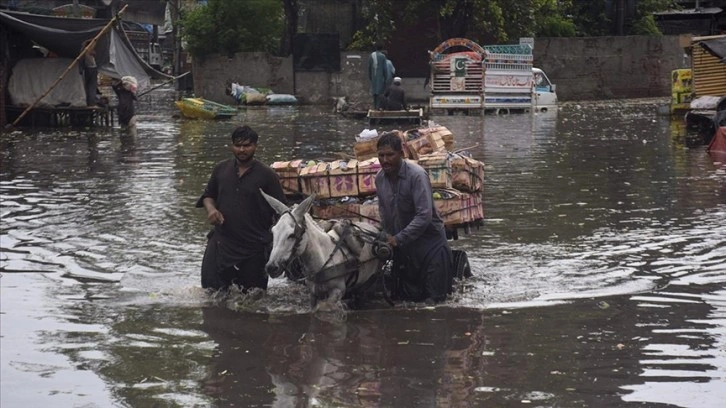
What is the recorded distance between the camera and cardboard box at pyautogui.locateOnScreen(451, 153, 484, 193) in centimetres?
988

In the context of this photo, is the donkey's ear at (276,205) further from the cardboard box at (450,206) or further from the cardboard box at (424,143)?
the cardboard box at (424,143)

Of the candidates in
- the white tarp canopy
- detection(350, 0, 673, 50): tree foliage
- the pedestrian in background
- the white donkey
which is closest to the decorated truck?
detection(350, 0, 673, 50): tree foliage

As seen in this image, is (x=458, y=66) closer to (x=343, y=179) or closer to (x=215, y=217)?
(x=343, y=179)

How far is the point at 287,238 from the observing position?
A: 8047mm

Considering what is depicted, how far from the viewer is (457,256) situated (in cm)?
988

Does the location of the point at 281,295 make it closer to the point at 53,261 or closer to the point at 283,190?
the point at 283,190

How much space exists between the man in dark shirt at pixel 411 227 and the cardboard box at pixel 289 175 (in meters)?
0.84

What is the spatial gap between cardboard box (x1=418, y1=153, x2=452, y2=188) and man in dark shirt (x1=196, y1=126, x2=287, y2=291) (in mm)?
1293

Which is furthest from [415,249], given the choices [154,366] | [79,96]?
A: [79,96]

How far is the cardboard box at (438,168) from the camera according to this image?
31.5 ft

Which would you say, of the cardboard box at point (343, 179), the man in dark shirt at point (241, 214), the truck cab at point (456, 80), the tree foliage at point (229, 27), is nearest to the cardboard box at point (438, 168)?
the cardboard box at point (343, 179)

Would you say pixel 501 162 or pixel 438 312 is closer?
pixel 438 312

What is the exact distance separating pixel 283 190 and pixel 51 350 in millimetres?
2265

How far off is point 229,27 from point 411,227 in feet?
114
